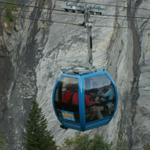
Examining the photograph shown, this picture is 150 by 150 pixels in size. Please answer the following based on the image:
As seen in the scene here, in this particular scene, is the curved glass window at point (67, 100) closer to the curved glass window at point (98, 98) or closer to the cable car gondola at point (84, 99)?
the cable car gondola at point (84, 99)

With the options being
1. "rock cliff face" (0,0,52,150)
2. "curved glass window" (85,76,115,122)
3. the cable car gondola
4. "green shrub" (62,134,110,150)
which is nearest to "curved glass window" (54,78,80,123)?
the cable car gondola

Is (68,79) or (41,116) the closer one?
(68,79)

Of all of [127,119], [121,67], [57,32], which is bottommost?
[127,119]

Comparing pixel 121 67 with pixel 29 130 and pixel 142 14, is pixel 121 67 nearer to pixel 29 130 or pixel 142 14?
pixel 142 14

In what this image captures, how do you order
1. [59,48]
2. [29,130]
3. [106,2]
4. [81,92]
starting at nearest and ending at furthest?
[81,92]
[29,130]
[59,48]
[106,2]

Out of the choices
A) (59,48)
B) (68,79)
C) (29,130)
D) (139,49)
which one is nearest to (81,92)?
(68,79)

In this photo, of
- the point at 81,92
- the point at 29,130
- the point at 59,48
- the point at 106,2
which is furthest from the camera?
the point at 106,2

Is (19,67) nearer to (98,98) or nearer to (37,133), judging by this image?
(37,133)

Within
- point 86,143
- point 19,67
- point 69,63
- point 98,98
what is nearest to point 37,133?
point 86,143
